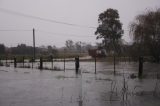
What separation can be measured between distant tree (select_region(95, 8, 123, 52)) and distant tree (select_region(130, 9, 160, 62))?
26369mm

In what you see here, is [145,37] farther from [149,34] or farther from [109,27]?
[109,27]

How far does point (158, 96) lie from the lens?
1040 cm

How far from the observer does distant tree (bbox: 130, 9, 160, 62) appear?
38.1 m

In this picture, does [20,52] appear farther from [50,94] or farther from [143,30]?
[50,94]

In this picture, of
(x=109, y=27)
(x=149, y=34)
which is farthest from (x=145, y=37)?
(x=109, y=27)

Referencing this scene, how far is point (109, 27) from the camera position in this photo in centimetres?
6788

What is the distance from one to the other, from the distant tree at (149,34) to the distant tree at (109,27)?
2637cm

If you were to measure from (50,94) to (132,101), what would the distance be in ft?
11.0

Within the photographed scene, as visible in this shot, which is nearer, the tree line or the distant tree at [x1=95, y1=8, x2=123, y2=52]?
the tree line

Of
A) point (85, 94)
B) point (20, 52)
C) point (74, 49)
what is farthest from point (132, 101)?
point (74, 49)

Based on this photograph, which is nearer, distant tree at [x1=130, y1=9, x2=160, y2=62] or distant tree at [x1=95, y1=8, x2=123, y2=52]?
distant tree at [x1=130, y1=9, x2=160, y2=62]

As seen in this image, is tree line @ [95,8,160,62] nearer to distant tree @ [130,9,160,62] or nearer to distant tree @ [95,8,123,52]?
distant tree @ [130,9,160,62]

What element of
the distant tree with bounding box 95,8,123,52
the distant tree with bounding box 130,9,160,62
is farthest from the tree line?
the distant tree with bounding box 95,8,123,52

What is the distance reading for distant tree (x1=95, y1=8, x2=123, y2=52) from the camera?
66938mm
